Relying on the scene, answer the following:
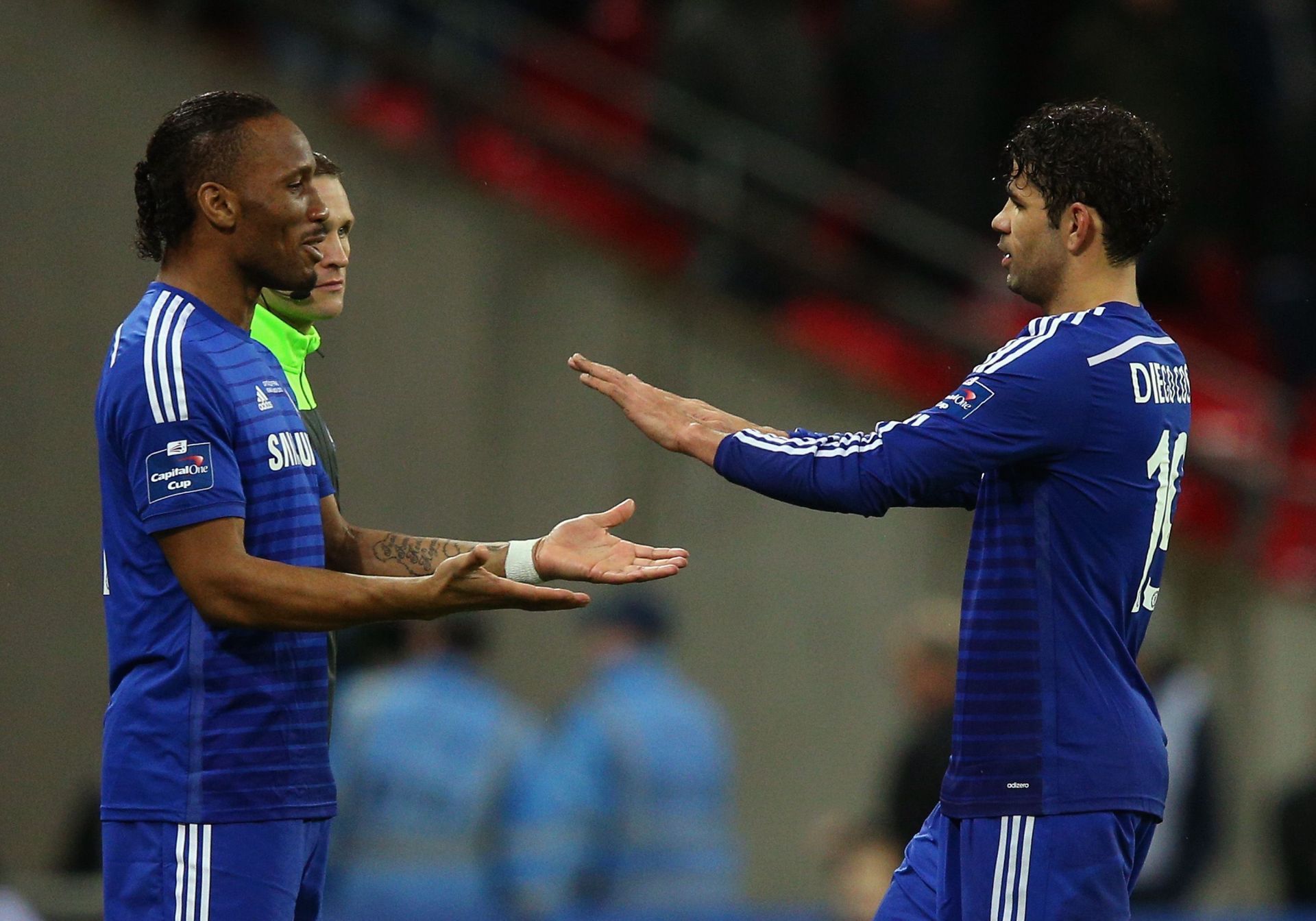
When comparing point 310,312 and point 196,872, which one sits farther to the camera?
point 310,312

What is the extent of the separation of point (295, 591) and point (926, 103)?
20.6ft

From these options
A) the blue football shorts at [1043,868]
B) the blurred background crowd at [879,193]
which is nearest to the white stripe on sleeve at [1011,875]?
the blue football shorts at [1043,868]

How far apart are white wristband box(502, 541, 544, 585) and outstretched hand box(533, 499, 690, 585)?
1 cm

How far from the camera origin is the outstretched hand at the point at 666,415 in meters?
3.72

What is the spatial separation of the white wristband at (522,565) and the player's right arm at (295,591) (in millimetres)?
287

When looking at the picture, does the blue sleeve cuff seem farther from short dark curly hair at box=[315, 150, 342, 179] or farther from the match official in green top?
short dark curly hair at box=[315, 150, 342, 179]

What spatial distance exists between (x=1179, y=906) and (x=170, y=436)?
557 cm

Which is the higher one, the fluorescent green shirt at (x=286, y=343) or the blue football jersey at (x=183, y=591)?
the fluorescent green shirt at (x=286, y=343)

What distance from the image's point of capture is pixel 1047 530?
3.57m

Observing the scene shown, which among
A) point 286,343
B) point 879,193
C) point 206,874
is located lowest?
point 206,874

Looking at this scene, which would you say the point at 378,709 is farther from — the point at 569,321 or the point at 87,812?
the point at 569,321

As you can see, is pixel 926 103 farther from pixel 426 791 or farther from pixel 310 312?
pixel 310 312

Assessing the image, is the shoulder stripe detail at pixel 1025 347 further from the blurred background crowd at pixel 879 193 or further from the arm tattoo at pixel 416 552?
the blurred background crowd at pixel 879 193

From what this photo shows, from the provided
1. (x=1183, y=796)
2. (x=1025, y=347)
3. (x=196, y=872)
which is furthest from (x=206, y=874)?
(x=1183, y=796)
